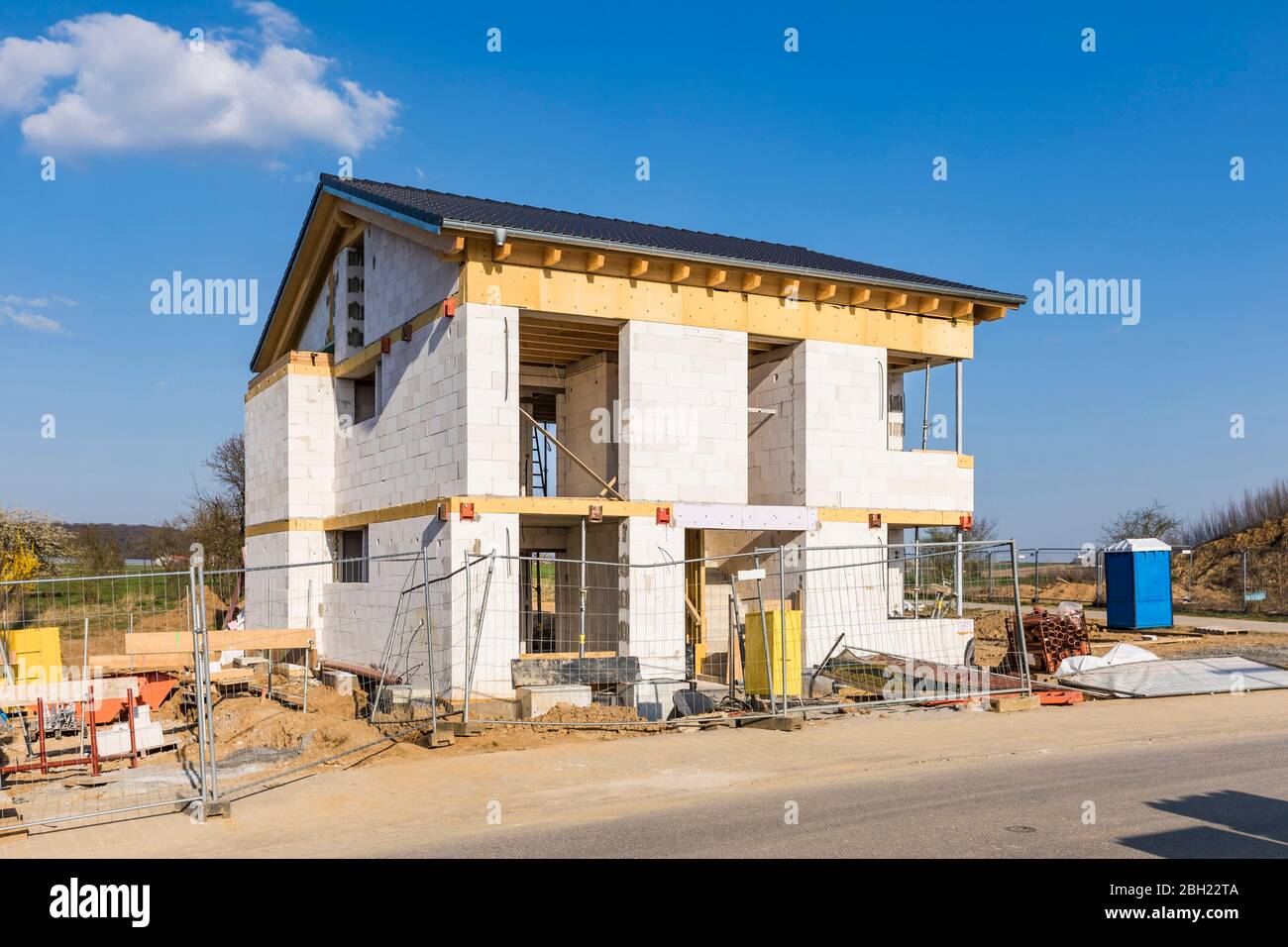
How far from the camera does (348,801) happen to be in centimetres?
976

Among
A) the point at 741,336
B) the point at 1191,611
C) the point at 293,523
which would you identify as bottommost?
the point at 1191,611

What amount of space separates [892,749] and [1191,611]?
29.9m

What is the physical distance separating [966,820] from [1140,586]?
23738mm

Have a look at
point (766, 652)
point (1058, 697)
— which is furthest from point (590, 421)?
point (1058, 697)

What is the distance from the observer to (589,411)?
22734 mm

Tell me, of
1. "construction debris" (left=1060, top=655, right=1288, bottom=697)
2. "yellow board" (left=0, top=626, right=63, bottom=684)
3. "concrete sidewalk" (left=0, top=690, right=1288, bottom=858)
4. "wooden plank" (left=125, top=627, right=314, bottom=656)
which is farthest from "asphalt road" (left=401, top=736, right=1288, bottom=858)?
"yellow board" (left=0, top=626, right=63, bottom=684)

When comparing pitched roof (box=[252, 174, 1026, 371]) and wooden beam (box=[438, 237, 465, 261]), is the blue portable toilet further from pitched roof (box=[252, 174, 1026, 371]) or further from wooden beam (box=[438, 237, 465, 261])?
wooden beam (box=[438, 237, 465, 261])

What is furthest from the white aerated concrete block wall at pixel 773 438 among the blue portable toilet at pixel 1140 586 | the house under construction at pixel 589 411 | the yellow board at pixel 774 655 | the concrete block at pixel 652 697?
the blue portable toilet at pixel 1140 586

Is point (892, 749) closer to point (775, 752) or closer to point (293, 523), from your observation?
point (775, 752)

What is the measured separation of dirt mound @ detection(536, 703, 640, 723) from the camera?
567 inches

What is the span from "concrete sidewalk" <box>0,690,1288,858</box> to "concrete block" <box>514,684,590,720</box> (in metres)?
2.44

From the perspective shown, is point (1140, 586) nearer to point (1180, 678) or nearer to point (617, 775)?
point (1180, 678)
